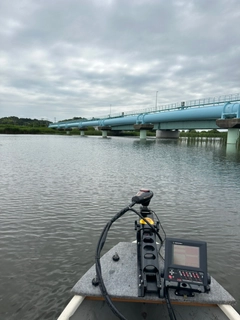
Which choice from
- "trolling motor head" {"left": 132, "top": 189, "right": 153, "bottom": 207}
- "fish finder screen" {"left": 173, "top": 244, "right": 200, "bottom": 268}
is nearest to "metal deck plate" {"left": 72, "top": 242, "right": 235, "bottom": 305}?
"fish finder screen" {"left": 173, "top": 244, "right": 200, "bottom": 268}

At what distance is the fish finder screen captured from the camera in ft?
11.4

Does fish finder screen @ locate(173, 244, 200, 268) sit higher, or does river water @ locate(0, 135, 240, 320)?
fish finder screen @ locate(173, 244, 200, 268)

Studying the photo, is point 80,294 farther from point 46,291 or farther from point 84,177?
point 84,177

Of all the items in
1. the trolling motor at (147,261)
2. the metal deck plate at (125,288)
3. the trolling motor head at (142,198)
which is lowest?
the metal deck plate at (125,288)

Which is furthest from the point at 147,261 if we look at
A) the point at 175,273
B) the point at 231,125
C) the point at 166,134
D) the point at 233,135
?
the point at 166,134

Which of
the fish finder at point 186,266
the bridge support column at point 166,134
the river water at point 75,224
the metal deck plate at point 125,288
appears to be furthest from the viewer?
the bridge support column at point 166,134

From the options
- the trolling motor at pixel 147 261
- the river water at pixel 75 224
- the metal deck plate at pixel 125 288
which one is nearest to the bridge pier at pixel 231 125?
the river water at pixel 75 224

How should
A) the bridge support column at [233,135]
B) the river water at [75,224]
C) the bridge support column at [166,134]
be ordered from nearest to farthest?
the river water at [75,224]
the bridge support column at [233,135]
the bridge support column at [166,134]

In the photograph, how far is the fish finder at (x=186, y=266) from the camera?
340 centimetres

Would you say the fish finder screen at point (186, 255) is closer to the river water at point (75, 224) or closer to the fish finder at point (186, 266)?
the fish finder at point (186, 266)

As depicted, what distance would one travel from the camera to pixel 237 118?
50.1 metres

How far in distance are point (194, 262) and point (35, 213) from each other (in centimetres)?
788

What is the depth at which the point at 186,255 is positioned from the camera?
352 centimetres

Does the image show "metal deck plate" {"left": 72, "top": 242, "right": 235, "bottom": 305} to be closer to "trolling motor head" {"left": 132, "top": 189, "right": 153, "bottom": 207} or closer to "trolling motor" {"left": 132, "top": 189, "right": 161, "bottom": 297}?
"trolling motor" {"left": 132, "top": 189, "right": 161, "bottom": 297}
